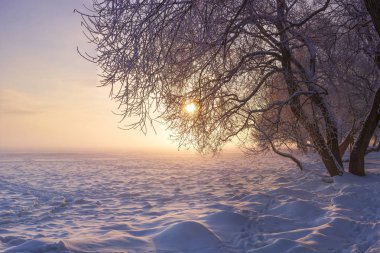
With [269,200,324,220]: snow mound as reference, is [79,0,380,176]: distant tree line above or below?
above

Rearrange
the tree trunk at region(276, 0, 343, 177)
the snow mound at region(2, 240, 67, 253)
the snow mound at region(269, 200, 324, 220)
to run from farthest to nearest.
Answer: the tree trunk at region(276, 0, 343, 177) → the snow mound at region(269, 200, 324, 220) → the snow mound at region(2, 240, 67, 253)

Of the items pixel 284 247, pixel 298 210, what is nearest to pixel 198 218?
pixel 298 210

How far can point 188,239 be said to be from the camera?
5922 mm

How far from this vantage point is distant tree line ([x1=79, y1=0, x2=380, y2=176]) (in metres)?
5.82

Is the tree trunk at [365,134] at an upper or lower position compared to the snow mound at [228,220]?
upper

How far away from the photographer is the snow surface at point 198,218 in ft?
18.6

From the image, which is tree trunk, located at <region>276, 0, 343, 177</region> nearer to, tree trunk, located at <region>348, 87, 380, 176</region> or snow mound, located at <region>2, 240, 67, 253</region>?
tree trunk, located at <region>348, 87, 380, 176</region>

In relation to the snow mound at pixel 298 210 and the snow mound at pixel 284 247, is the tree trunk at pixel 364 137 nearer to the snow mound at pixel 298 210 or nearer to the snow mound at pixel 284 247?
the snow mound at pixel 298 210

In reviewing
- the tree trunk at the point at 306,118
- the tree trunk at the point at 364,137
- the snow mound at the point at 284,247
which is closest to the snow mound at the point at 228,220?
the snow mound at the point at 284,247

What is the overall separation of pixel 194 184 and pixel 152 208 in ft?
15.9

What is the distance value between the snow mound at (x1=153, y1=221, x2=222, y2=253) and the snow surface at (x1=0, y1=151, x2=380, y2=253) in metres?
0.02

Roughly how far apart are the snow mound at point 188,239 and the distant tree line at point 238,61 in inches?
75.3

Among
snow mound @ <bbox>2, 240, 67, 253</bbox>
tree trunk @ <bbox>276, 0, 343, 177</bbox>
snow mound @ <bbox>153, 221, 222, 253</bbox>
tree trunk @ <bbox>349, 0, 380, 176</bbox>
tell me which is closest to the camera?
snow mound @ <bbox>2, 240, 67, 253</bbox>

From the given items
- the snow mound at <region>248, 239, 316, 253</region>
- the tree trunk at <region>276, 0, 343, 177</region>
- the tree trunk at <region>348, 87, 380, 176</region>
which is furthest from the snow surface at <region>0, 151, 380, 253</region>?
the tree trunk at <region>276, 0, 343, 177</region>
